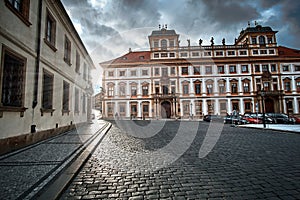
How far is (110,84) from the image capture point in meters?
41.9

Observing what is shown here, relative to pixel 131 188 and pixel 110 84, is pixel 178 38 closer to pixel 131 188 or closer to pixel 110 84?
pixel 110 84

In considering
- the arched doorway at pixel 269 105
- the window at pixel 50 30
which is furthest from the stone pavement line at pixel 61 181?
the arched doorway at pixel 269 105

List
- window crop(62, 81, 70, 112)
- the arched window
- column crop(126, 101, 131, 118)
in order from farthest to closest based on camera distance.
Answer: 1. the arched window
2. column crop(126, 101, 131, 118)
3. window crop(62, 81, 70, 112)

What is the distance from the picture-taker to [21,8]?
6871mm

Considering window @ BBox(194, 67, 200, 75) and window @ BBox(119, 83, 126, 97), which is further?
window @ BBox(119, 83, 126, 97)

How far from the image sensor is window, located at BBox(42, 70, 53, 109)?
888 cm

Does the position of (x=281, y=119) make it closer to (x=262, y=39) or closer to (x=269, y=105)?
(x=269, y=105)

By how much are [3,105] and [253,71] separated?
4457cm

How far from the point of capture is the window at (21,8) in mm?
6277

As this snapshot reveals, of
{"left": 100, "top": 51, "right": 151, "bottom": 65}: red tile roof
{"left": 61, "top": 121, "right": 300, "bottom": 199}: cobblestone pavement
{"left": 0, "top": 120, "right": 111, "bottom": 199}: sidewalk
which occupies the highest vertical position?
{"left": 100, "top": 51, "right": 151, "bottom": 65}: red tile roof

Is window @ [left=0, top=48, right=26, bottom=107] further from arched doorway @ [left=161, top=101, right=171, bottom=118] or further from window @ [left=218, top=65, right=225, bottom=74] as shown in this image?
window @ [left=218, top=65, right=225, bottom=74]

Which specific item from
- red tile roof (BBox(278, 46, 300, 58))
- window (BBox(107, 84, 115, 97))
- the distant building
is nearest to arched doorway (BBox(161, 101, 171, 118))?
window (BBox(107, 84, 115, 97))

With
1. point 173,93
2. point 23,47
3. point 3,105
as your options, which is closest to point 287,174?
point 3,105

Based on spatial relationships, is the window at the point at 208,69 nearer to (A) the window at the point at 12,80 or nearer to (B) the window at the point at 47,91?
(B) the window at the point at 47,91
